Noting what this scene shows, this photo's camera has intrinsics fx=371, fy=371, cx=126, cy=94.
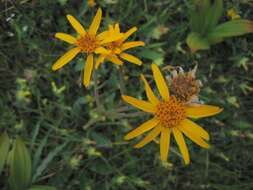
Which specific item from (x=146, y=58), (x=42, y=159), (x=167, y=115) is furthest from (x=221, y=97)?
(x=42, y=159)

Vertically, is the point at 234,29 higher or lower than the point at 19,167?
higher

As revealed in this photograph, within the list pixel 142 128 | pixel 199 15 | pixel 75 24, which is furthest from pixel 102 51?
pixel 199 15

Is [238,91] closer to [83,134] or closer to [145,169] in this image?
[145,169]

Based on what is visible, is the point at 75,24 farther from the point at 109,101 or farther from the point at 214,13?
the point at 214,13

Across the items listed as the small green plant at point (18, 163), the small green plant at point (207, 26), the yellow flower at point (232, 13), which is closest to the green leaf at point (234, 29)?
the small green plant at point (207, 26)

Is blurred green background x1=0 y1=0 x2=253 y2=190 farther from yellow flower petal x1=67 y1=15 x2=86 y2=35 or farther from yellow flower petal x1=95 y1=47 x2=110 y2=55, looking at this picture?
yellow flower petal x1=95 y1=47 x2=110 y2=55

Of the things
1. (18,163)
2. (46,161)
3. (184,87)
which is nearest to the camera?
(184,87)

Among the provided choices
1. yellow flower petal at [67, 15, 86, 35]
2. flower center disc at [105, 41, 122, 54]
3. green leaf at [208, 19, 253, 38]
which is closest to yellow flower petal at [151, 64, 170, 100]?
flower center disc at [105, 41, 122, 54]
